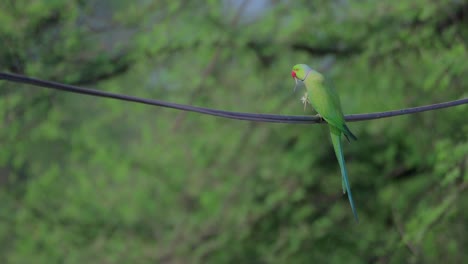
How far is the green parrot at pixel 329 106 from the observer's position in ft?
11.1

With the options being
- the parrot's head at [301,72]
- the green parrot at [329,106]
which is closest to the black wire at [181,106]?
the green parrot at [329,106]

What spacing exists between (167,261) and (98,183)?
4.56 ft

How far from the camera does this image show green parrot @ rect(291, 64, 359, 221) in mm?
3379

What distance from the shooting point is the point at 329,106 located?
135 inches

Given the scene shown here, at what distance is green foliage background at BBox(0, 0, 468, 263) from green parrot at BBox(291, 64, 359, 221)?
263cm

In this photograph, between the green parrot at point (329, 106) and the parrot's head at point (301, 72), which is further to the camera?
the parrot's head at point (301, 72)

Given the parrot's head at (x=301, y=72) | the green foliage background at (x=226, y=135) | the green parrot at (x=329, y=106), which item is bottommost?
the green parrot at (x=329, y=106)

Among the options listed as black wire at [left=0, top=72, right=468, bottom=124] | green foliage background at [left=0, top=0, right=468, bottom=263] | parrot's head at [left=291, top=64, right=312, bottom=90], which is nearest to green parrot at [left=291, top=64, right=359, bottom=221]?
parrot's head at [left=291, top=64, right=312, bottom=90]

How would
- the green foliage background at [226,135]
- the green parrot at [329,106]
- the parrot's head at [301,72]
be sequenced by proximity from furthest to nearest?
the green foliage background at [226,135], the parrot's head at [301,72], the green parrot at [329,106]

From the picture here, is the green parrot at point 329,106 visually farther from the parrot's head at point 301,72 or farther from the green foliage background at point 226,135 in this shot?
the green foliage background at point 226,135

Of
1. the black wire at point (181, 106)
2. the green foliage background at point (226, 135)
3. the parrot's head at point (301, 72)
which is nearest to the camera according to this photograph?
the black wire at point (181, 106)

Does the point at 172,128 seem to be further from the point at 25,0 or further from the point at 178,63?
the point at 25,0

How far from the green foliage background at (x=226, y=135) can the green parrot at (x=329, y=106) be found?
8.61 ft

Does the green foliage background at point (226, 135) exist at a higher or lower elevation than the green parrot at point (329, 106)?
higher
